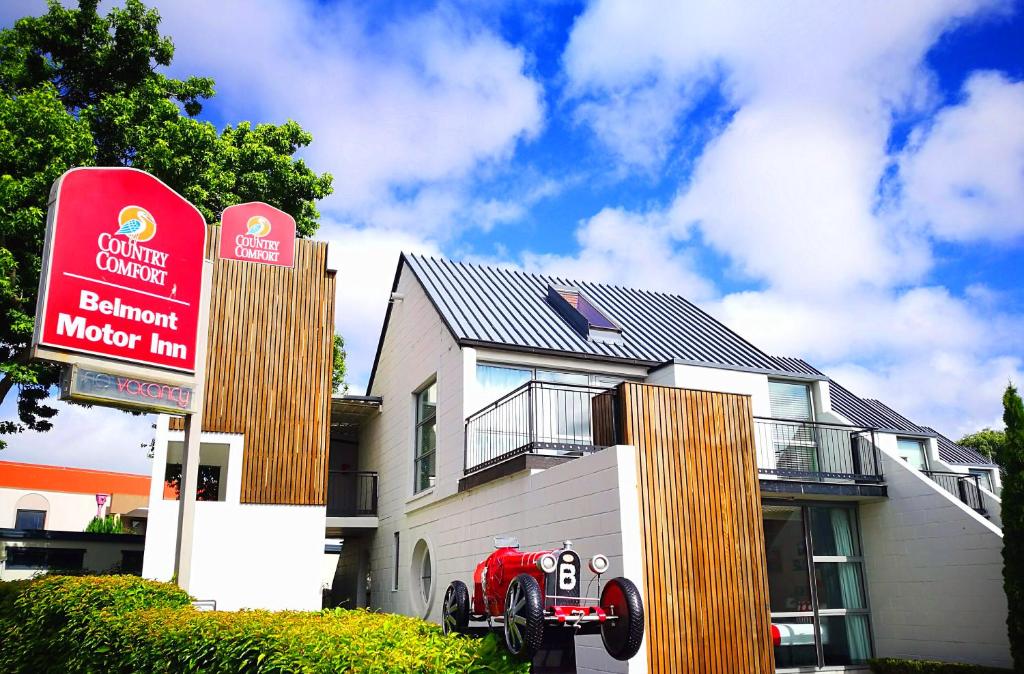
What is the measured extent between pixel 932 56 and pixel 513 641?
37.2 ft

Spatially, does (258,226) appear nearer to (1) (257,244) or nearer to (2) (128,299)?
(1) (257,244)

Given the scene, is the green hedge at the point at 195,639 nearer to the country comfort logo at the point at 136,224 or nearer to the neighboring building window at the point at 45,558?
the country comfort logo at the point at 136,224

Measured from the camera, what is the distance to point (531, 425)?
36.0ft

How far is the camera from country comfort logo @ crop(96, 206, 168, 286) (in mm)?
8969

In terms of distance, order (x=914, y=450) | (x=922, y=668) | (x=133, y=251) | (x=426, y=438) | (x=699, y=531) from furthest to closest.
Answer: (x=914, y=450) → (x=426, y=438) → (x=922, y=668) → (x=133, y=251) → (x=699, y=531)

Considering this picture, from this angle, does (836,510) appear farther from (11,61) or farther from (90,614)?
(11,61)

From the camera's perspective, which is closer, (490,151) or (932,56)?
(932,56)

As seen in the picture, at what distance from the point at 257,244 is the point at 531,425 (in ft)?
29.1

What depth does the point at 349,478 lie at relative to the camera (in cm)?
2080

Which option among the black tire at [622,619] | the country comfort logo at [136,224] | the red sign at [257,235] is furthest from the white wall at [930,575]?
the red sign at [257,235]

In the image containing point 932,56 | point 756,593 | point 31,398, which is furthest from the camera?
point 31,398

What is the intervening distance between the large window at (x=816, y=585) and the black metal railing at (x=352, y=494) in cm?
989

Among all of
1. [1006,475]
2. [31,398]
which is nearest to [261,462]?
[31,398]

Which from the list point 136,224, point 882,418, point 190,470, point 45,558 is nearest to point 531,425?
point 190,470
